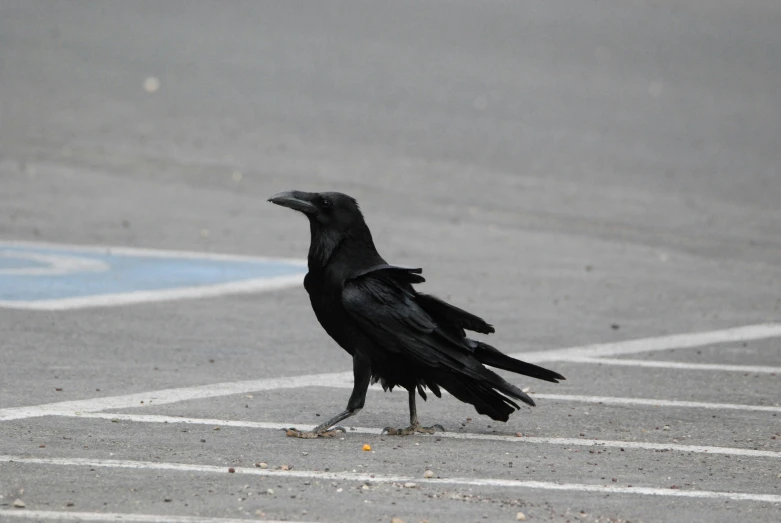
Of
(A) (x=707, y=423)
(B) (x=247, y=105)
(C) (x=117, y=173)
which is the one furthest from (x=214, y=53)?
(A) (x=707, y=423)

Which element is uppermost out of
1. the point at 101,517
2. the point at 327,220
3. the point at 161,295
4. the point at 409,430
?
the point at 327,220

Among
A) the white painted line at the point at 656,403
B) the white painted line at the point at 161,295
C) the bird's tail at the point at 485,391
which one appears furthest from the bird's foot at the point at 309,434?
the white painted line at the point at 161,295

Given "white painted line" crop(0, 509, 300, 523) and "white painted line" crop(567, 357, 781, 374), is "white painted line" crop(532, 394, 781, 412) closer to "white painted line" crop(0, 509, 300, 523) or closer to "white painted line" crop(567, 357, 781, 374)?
"white painted line" crop(567, 357, 781, 374)

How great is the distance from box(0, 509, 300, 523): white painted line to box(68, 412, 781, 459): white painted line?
2.06 meters

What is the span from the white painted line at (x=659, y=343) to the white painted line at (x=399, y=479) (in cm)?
381

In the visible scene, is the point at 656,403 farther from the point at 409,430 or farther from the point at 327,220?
the point at 327,220

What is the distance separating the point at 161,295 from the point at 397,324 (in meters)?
5.35

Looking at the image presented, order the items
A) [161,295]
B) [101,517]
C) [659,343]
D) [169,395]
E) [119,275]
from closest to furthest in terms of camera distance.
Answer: [101,517] → [169,395] → [659,343] → [161,295] → [119,275]

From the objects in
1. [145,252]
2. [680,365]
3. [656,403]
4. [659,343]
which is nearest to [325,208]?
[656,403]

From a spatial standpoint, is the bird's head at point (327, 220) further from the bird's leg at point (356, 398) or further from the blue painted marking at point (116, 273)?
the blue painted marking at point (116, 273)

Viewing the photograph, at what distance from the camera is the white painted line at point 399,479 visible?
6.62m

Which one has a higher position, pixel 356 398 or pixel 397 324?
pixel 397 324

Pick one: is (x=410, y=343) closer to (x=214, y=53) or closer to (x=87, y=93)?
(x=87, y=93)

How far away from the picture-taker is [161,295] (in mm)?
12664
